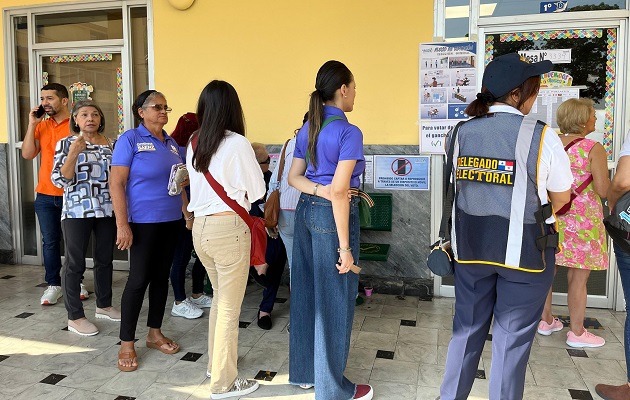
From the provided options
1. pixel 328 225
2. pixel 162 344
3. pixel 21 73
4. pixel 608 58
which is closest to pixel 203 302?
pixel 162 344

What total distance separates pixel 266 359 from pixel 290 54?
268 centimetres

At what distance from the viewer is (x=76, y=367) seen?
3.17 metres

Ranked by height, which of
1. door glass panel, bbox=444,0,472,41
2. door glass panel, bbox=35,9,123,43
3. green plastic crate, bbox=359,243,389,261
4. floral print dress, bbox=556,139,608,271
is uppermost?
door glass panel, bbox=35,9,123,43

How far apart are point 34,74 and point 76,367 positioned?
3.52 metres

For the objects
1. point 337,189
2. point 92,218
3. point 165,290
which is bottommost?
point 165,290

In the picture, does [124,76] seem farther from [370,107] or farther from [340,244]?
[340,244]

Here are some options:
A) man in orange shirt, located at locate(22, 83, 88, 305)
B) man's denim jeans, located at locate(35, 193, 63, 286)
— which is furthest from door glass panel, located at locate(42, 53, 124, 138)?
man's denim jeans, located at locate(35, 193, 63, 286)

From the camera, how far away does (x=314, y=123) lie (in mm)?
2529

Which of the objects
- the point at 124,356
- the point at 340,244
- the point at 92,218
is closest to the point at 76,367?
the point at 124,356

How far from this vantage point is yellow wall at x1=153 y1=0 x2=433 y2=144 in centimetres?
441

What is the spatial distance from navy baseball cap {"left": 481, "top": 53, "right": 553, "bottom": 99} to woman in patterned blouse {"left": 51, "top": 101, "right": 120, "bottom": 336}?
265cm

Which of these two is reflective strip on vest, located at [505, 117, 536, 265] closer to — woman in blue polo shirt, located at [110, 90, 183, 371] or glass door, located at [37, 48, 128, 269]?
woman in blue polo shirt, located at [110, 90, 183, 371]

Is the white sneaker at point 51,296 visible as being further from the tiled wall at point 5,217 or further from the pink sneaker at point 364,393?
the pink sneaker at point 364,393

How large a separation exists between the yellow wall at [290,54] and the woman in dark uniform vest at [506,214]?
7.70 feet
